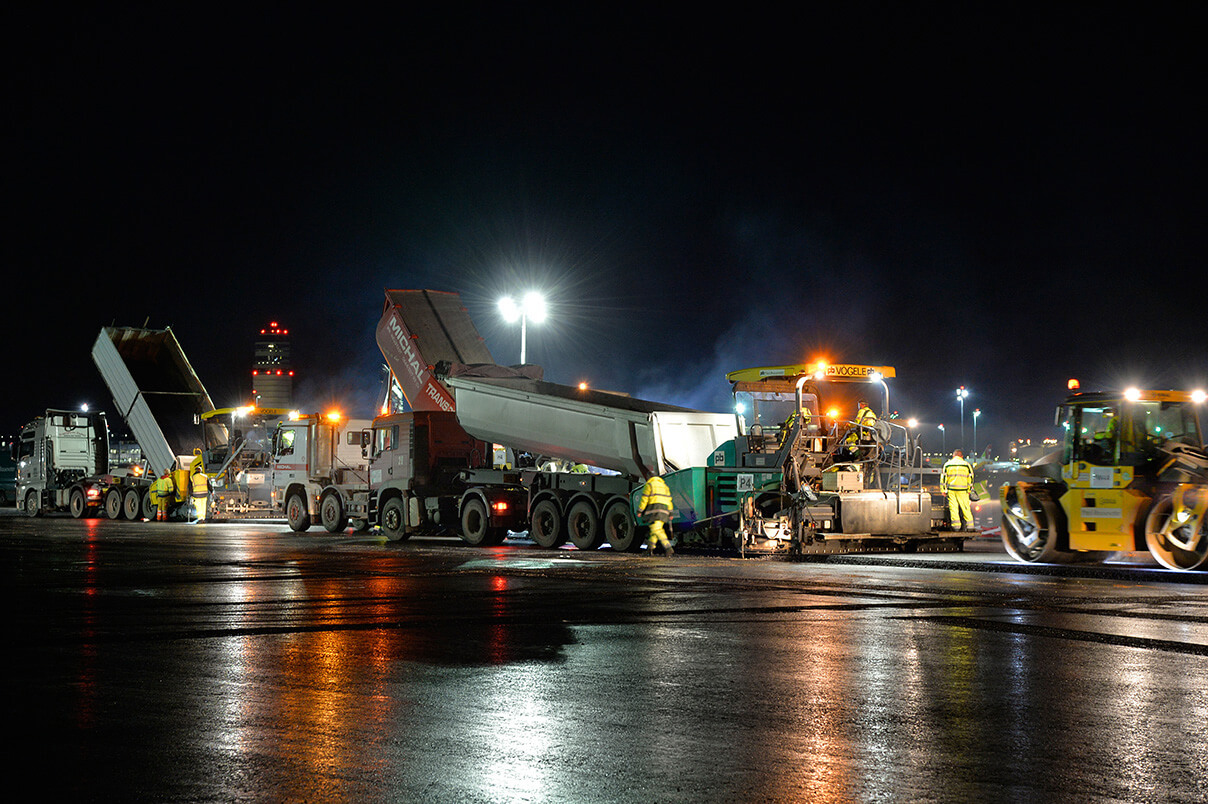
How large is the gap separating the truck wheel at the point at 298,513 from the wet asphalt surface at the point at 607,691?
1393cm

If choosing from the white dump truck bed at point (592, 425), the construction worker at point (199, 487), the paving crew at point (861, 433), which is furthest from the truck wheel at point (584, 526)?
the construction worker at point (199, 487)

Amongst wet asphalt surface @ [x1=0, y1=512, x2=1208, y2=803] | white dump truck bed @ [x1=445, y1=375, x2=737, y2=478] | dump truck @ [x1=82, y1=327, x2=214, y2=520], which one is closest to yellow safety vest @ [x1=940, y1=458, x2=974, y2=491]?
white dump truck bed @ [x1=445, y1=375, x2=737, y2=478]

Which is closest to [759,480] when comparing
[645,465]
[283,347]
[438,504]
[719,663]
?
[645,465]

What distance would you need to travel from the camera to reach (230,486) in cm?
3180

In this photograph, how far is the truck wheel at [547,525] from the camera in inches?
870

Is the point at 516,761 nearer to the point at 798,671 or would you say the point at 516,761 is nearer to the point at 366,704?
the point at 366,704

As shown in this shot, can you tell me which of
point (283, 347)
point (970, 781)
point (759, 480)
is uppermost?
point (283, 347)

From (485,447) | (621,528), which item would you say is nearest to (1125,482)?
(621,528)

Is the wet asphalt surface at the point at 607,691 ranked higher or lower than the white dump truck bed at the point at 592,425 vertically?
lower

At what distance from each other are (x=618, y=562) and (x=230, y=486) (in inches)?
662

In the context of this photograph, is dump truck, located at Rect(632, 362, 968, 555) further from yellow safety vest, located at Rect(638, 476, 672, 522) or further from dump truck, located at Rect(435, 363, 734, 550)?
dump truck, located at Rect(435, 363, 734, 550)

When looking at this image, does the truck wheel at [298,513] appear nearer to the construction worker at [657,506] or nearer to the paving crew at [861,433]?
the construction worker at [657,506]

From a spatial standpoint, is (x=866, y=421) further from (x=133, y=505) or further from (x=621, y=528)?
(x=133, y=505)

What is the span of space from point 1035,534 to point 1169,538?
205 cm
